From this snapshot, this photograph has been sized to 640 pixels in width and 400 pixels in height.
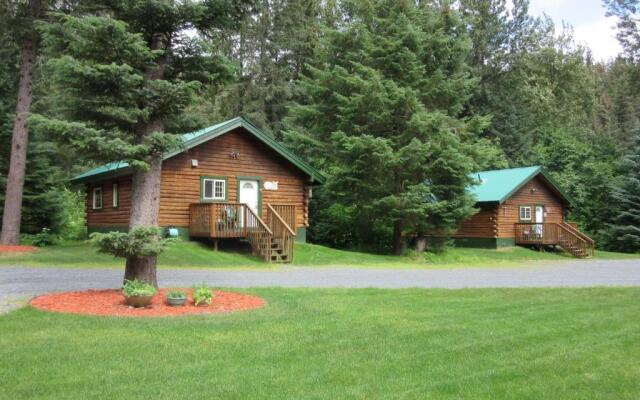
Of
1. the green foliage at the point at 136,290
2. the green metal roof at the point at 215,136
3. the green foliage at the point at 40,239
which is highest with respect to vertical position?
the green metal roof at the point at 215,136

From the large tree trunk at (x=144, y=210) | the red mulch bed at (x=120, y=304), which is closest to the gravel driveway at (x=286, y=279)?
the red mulch bed at (x=120, y=304)

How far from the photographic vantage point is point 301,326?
744 centimetres

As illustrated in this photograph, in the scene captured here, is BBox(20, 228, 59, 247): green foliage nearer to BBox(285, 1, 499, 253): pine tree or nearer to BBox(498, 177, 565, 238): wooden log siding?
BBox(285, 1, 499, 253): pine tree

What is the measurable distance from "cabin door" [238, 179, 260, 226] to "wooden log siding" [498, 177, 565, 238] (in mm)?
13924

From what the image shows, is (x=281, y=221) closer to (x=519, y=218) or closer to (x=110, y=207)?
(x=110, y=207)

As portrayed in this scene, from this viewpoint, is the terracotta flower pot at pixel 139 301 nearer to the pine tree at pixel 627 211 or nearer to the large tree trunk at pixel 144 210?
the large tree trunk at pixel 144 210

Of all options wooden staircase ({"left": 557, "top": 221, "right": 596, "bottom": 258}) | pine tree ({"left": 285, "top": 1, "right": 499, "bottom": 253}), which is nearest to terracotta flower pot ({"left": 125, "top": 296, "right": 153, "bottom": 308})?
pine tree ({"left": 285, "top": 1, "right": 499, "bottom": 253})

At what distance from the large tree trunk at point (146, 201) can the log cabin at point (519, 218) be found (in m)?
21.8

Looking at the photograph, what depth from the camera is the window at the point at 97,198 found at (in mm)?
23188

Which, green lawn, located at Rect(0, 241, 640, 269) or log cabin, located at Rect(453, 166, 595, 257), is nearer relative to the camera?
green lawn, located at Rect(0, 241, 640, 269)

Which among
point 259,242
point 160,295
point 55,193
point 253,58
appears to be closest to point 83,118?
point 160,295

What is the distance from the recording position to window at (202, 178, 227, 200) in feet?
69.4

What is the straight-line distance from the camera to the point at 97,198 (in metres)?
23.4

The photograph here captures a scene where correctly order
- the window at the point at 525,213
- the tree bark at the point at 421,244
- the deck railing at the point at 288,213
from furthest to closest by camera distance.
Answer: the window at the point at 525,213 < the tree bark at the point at 421,244 < the deck railing at the point at 288,213
